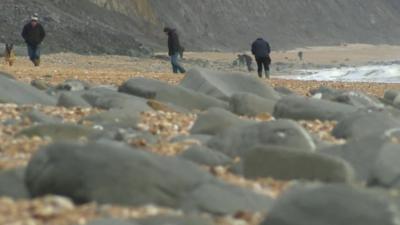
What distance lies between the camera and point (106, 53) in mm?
45000

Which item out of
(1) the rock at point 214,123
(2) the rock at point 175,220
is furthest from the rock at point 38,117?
(2) the rock at point 175,220

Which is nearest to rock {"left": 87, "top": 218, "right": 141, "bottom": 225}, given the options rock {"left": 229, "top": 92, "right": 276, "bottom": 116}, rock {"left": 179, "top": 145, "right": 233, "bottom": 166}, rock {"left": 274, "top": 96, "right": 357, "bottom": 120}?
rock {"left": 179, "top": 145, "right": 233, "bottom": 166}

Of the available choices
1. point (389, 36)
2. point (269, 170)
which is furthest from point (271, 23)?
point (269, 170)

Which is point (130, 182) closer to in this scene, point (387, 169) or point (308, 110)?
point (387, 169)

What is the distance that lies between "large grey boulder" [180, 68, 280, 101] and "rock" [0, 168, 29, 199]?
689 centimetres

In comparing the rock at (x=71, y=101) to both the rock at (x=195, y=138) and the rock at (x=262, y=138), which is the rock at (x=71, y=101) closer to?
the rock at (x=195, y=138)

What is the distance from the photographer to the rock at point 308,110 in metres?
9.81

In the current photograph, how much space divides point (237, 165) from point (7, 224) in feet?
7.10

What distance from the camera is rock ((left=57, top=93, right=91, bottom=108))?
10430 millimetres

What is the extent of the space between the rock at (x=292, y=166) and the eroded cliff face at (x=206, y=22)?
3678cm

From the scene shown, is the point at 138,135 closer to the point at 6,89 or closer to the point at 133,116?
the point at 133,116

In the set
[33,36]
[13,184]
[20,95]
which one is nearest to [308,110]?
[20,95]

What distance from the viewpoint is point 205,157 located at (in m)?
6.61

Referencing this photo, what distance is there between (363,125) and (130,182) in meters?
3.61
